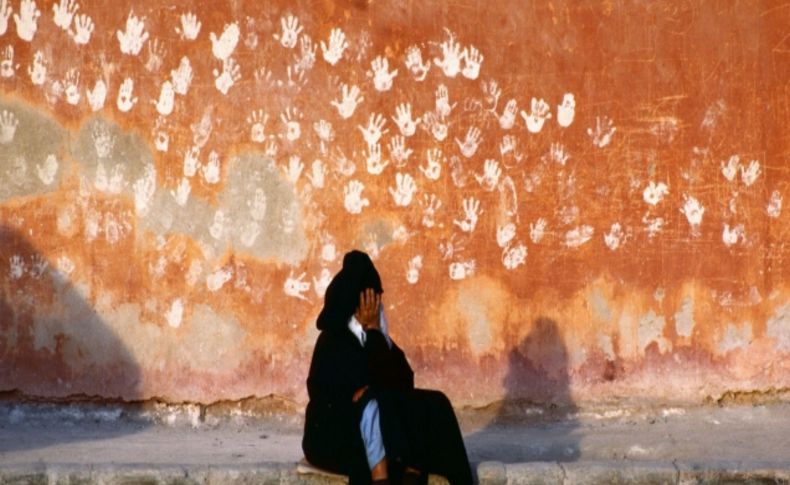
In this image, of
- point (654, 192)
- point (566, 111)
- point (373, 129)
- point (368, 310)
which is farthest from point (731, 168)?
point (368, 310)

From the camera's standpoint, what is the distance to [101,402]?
988cm

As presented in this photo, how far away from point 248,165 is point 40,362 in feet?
5.74

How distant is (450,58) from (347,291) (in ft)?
7.70

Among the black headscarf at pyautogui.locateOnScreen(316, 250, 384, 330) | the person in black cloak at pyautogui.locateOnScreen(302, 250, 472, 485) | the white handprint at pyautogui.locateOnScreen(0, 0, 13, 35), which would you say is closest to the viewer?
the person in black cloak at pyautogui.locateOnScreen(302, 250, 472, 485)

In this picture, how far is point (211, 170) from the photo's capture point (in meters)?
9.80

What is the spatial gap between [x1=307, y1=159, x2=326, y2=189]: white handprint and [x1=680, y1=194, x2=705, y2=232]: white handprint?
2.25m

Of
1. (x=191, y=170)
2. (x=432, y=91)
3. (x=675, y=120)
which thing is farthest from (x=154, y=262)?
(x=675, y=120)

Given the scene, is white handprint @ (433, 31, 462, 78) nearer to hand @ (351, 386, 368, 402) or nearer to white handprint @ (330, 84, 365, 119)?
white handprint @ (330, 84, 365, 119)

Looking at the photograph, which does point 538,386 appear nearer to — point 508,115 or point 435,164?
point 435,164

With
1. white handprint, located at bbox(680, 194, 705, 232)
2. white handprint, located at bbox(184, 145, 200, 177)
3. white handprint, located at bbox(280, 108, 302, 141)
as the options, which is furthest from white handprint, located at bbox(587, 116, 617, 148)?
white handprint, located at bbox(184, 145, 200, 177)

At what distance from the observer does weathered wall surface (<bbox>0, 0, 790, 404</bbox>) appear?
9.78m

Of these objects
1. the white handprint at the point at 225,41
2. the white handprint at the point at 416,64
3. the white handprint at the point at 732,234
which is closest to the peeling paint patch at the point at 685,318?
the white handprint at the point at 732,234

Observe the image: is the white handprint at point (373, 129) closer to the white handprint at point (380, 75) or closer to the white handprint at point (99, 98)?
the white handprint at point (380, 75)

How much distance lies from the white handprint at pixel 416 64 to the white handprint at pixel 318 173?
79 cm
